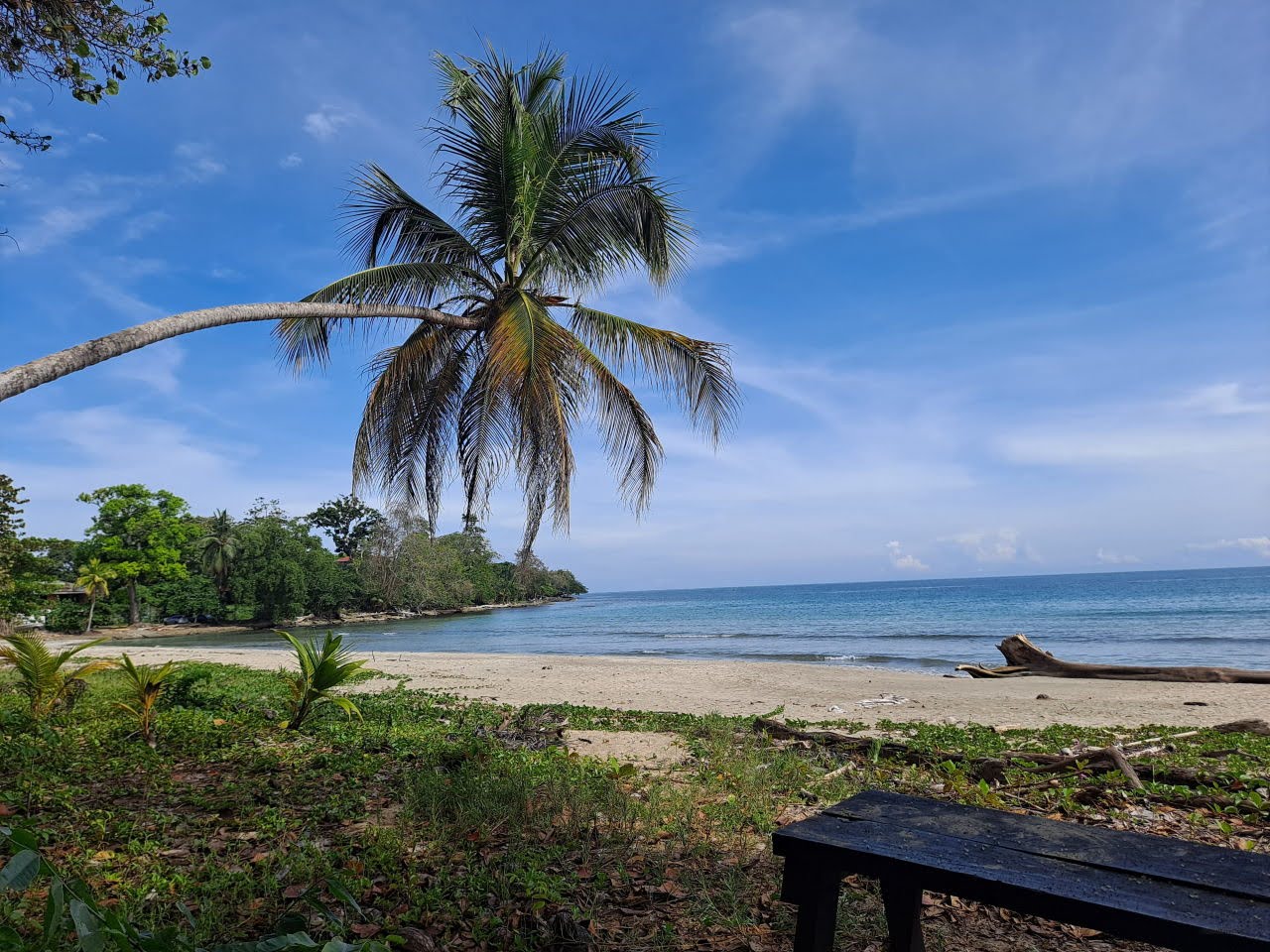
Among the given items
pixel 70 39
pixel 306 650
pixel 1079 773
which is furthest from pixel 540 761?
pixel 70 39

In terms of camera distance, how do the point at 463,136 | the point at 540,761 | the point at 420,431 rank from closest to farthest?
the point at 540,761, the point at 463,136, the point at 420,431

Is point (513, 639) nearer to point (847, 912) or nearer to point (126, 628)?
point (126, 628)

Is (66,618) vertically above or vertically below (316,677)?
below

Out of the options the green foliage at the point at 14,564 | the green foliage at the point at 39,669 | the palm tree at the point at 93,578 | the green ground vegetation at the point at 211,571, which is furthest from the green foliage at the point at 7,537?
the palm tree at the point at 93,578

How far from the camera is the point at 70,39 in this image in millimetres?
4844

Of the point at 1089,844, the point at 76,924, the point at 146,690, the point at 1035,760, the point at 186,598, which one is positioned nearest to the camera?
the point at 76,924

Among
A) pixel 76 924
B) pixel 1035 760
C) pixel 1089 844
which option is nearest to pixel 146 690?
pixel 76 924

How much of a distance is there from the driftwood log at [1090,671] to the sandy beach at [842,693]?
0.47 meters

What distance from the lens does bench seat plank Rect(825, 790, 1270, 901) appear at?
207 centimetres

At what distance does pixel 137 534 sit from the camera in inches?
1800

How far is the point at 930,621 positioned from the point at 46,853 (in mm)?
39520

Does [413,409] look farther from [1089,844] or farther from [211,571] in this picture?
[211,571]

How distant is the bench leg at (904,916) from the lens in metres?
2.50

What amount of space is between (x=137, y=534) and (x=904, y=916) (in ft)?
→ 176
